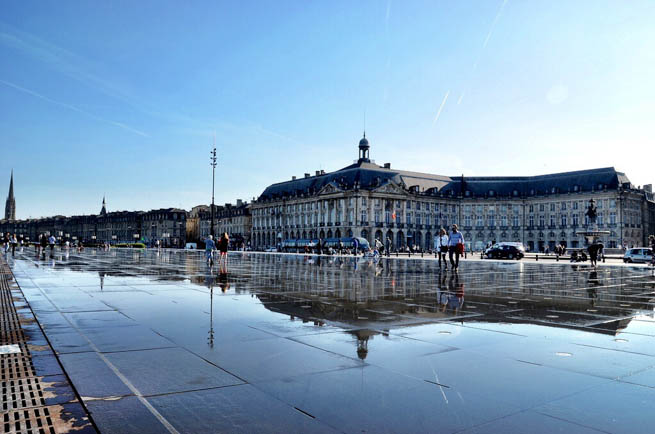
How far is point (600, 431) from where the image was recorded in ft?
11.4

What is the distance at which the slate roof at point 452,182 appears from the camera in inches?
4240

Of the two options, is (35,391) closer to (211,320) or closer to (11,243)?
(211,320)

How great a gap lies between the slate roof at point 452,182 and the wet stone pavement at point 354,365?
98855 millimetres

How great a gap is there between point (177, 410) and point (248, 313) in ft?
15.5

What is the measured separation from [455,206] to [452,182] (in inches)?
267

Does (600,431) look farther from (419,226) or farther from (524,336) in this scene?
(419,226)

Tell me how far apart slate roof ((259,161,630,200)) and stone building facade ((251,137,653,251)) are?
22cm

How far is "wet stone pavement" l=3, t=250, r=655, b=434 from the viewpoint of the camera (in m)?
3.72

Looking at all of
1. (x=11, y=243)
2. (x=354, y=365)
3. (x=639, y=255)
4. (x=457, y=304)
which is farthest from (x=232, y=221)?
(x=354, y=365)

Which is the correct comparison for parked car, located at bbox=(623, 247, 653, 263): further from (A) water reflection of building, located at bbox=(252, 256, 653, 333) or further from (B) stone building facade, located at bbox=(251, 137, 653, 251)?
(B) stone building facade, located at bbox=(251, 137, 653, 251)

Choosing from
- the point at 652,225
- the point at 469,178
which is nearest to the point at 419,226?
the point at 469,178

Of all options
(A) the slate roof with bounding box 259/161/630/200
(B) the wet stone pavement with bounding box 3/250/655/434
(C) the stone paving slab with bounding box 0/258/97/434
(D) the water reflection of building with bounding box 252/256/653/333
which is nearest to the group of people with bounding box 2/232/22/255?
(D) the water reflection of building with bounding box 252/256/653/333

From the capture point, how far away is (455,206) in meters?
124

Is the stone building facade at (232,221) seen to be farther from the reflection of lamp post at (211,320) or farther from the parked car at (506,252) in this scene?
the reflection of lamp post at (211,320)
